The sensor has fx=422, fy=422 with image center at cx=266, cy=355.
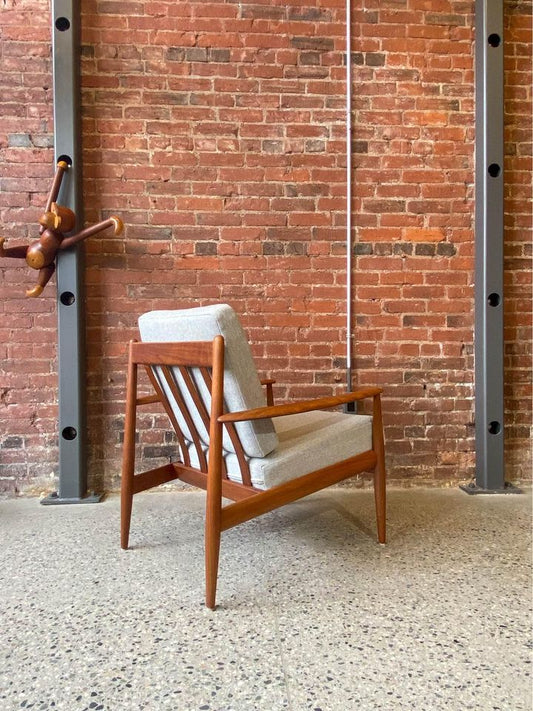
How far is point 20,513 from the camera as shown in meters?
2.22

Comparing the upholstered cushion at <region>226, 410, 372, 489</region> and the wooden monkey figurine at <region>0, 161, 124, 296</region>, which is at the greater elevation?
the wooden monkey figurine at <region>0, 161, 124, 296</region>

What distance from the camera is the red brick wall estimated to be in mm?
2398

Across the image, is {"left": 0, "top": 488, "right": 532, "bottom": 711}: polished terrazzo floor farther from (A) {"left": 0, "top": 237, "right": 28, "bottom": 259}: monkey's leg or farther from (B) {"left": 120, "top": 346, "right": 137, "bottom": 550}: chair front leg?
(A) {"left": 0, "top": 237, "right": 28, "bottom": 259}: monkey's leg

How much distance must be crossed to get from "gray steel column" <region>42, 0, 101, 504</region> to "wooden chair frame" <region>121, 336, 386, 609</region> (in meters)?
0.65

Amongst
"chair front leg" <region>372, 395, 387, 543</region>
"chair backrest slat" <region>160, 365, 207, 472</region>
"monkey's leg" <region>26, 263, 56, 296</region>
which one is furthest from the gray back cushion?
"monkey's leg" <region>26, 263, 56, 296</region>

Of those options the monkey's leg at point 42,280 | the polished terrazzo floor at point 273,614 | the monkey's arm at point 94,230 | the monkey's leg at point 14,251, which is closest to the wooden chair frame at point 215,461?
the polished terrazzo floor at point 273,614

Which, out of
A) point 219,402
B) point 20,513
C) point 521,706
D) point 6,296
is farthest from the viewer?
point 6,296

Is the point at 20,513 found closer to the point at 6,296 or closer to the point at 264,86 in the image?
the point at 6,296

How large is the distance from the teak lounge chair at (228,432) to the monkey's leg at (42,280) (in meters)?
0.89

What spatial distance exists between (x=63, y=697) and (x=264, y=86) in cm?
284

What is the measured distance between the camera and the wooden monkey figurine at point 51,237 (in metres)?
2.18

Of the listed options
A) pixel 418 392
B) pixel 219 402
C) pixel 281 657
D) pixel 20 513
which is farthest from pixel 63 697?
pixel 418 392

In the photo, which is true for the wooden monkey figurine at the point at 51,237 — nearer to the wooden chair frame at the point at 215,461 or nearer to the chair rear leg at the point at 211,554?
the wooden chair frame at the point at 215,461

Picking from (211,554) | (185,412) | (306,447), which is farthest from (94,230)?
(211,554)
